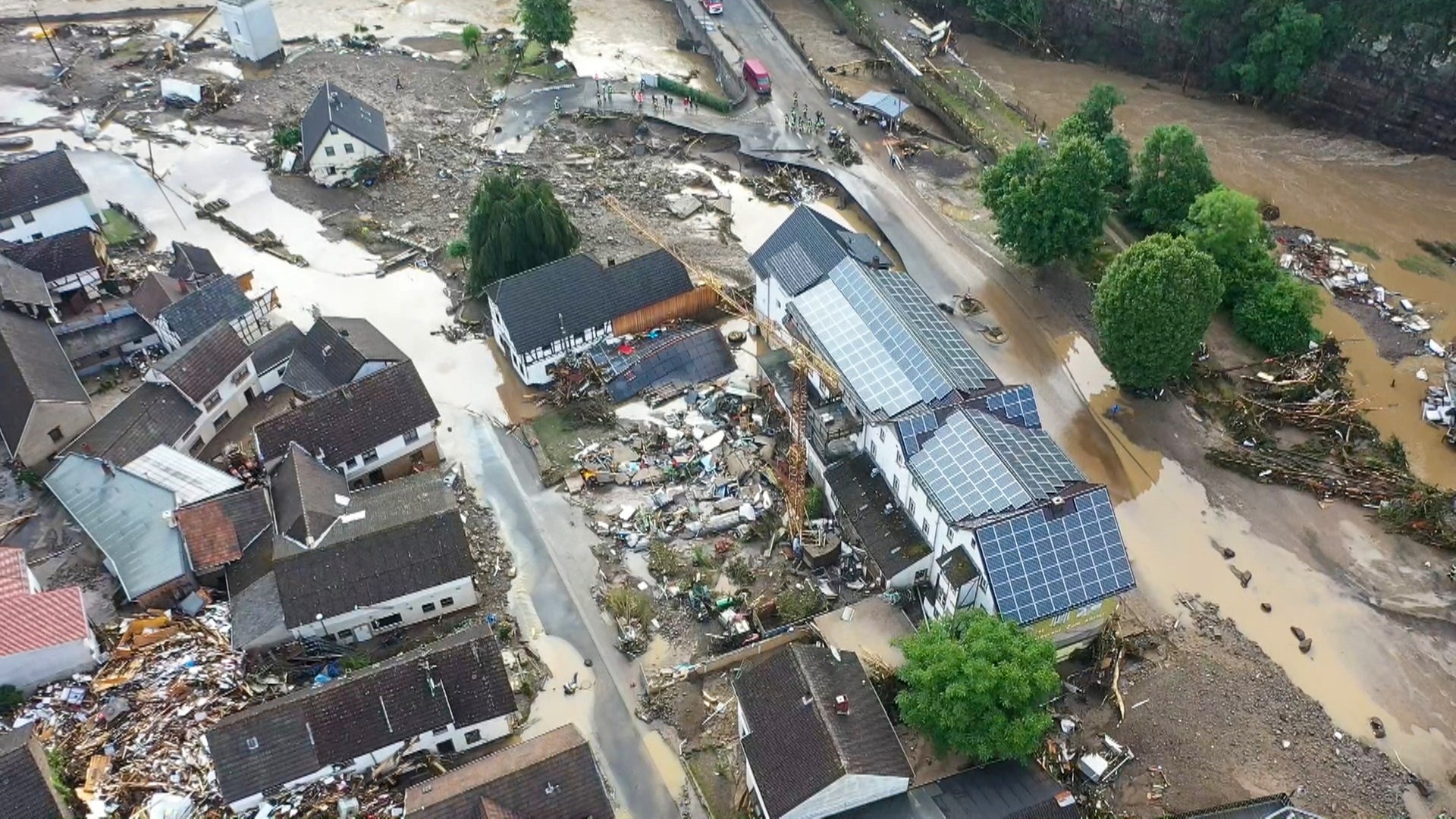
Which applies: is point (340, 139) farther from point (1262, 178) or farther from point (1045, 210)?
point (1262, 178)

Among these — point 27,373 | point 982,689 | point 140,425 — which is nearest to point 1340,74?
point 982,689

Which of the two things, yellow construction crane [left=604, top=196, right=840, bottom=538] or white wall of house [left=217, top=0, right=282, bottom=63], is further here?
white wall of house [left=217, top=0, right=282, bottom=63]

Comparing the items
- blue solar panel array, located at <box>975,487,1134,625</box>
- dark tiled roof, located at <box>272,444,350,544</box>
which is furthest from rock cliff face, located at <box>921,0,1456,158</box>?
dark tiled roof, located at <box>272,444,350,544</box>

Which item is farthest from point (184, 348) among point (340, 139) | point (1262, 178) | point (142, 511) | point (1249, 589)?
point (1262, 178)

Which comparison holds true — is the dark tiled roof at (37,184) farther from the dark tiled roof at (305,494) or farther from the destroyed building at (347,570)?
the destroyed building at (347,570)

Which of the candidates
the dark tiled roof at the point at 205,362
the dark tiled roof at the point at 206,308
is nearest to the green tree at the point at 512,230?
the dark tiled roof at the point at 206,308

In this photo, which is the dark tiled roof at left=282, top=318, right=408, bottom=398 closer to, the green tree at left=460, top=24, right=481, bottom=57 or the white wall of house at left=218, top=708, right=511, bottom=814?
the white wall of house at left=218, top=708, right=511, bottom=814
